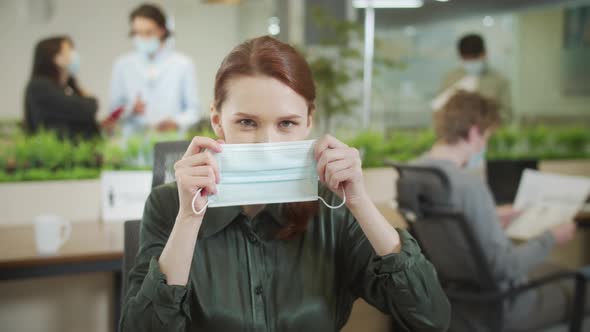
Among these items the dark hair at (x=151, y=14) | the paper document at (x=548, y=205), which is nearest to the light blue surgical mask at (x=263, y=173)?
the paper document at (x=548, y=205)

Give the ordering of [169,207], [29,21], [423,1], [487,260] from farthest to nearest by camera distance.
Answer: [423,1] → [29,21] → [487,260] → [169,207]

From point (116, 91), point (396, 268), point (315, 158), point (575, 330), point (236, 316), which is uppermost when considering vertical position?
point (116, 91)

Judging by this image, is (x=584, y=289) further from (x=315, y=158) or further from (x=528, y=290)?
(x=315, y=158)

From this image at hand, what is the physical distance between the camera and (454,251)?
2.62 meters

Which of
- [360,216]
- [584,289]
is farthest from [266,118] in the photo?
[584,289]

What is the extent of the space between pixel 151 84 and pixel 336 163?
173 inches

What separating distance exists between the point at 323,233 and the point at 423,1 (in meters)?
5.79

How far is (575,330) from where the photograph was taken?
2740 millimetres

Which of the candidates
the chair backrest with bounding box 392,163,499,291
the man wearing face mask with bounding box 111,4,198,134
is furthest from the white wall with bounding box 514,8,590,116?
the chair backrest with bounding box 392,163,499,291

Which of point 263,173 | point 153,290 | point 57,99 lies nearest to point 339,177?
point 263,173

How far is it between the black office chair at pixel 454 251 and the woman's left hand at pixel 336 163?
4.25 feet

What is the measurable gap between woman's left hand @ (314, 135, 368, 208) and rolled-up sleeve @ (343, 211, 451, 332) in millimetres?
184

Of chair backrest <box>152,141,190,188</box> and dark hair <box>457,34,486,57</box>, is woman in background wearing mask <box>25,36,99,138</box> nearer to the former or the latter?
dark hair <box>457,34,486,57</box>

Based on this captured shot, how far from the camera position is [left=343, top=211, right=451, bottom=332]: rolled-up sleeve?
1351 millimetres
